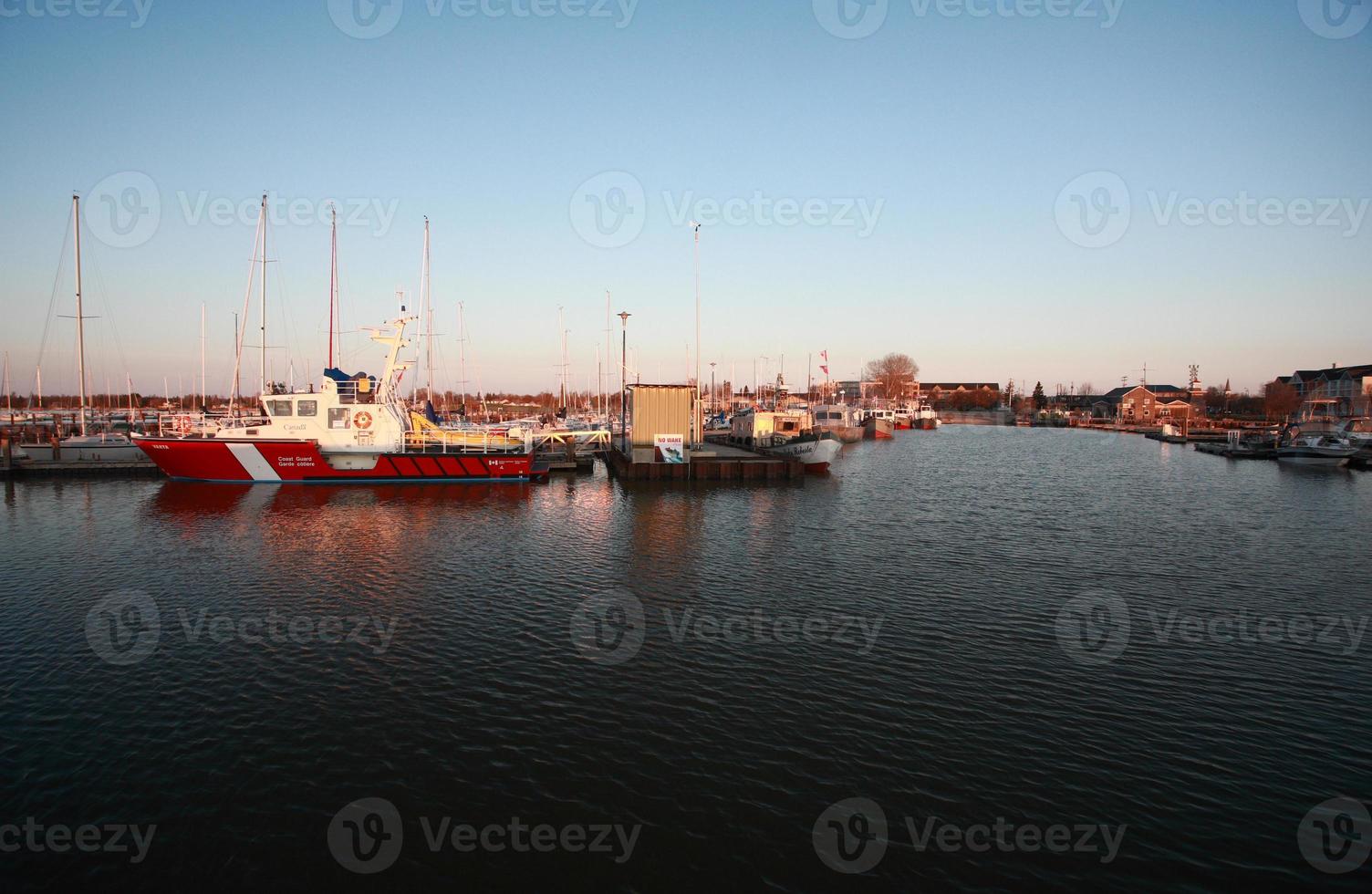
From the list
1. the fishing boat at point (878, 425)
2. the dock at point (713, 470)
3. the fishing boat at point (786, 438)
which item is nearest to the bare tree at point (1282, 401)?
the fishing boat at point (878, 425)

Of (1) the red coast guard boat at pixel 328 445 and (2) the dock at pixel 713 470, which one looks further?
(2) the dock at pixel 713 470

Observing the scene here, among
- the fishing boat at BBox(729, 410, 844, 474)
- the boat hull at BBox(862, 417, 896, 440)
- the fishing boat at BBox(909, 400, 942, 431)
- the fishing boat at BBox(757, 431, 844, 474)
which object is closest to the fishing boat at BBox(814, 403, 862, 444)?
the boat hull at BBox(862, 417, 896, 440)

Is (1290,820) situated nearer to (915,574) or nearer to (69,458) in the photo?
(915,574)

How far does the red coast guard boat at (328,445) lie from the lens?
36594mm

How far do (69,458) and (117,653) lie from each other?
138 feet

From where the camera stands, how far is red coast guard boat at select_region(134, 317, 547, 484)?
120ft

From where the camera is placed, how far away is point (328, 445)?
37.6m

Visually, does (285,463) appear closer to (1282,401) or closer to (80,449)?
(80,449)

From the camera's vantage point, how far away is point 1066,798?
9.41m

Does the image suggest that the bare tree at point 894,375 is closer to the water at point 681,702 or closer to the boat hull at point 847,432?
the boat hull at point 847,432

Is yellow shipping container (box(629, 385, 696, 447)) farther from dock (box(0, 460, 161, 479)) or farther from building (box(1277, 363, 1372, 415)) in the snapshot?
building (box(1277, 363, 1372, 415))

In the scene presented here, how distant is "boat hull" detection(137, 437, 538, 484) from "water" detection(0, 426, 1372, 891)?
1064cm

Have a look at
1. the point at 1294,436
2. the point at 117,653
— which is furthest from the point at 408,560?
A: the point at 1294,436

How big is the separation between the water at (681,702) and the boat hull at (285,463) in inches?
419
